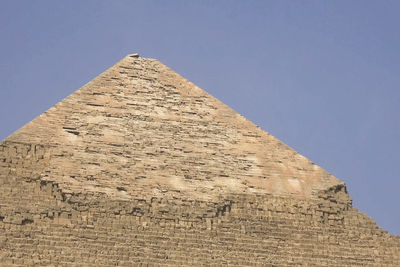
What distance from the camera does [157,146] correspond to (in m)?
17.6

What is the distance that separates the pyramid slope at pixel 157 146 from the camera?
16734 mm

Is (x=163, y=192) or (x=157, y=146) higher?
(x=157, y=146)

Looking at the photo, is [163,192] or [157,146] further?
[157,146]

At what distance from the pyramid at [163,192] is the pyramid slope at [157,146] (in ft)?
0.08

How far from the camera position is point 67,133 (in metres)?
17.4

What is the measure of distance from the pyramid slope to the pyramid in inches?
0.9

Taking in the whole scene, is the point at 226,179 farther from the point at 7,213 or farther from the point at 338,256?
the point at 7,213

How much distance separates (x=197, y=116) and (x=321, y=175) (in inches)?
105

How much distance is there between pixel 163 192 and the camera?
16609 mm

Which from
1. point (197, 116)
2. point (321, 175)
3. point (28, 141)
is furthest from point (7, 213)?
point (321, 175)

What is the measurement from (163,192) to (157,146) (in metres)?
1.28

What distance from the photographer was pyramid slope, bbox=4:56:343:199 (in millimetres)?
16734

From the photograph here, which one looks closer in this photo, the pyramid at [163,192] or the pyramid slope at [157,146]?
the pyramid at [163,192]

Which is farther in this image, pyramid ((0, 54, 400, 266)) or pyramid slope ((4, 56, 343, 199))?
pyramid slope ((4, 56, 343, 199))
